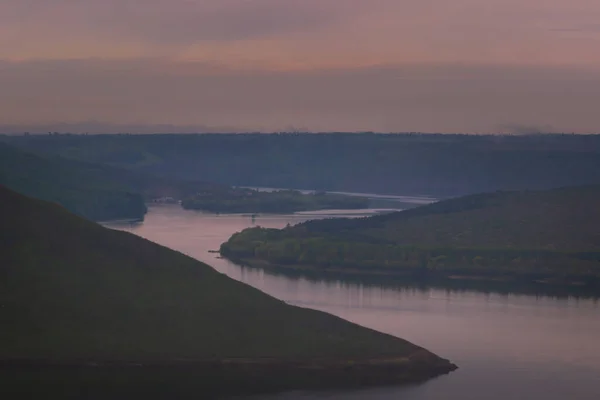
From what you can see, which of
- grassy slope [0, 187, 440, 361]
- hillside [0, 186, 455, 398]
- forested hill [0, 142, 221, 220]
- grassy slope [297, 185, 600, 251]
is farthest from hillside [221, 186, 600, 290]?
hillside [0, 186, 455, 398]

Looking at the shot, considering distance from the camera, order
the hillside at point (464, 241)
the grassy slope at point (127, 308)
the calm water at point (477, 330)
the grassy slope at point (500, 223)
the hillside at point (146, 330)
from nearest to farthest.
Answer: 1. the hillside at point (146, 330)
2. the calm water at point (477, 330)
3. the grassy slope at point (127, 308)
4. the hillside at point (464, 241)
5. the grassy slope at point (500, 223)

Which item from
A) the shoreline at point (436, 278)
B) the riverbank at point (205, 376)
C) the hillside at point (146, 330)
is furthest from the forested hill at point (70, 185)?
the riverbank at point (205, 376)

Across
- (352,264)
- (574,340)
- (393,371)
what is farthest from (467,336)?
(352,264)

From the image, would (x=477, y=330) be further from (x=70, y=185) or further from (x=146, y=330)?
(x=70, y=185)

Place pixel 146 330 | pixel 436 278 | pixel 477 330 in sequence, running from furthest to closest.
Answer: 1. pixel 436 278
2. pixel 477 330
3. pixel 146 330

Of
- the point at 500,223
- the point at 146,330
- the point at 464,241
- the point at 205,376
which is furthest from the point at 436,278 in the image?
the point at 205,376

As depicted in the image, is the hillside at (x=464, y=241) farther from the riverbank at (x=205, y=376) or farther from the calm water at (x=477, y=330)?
the riverbank at (x=205, y=376)

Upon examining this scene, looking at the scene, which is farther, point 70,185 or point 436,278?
point 70,185
